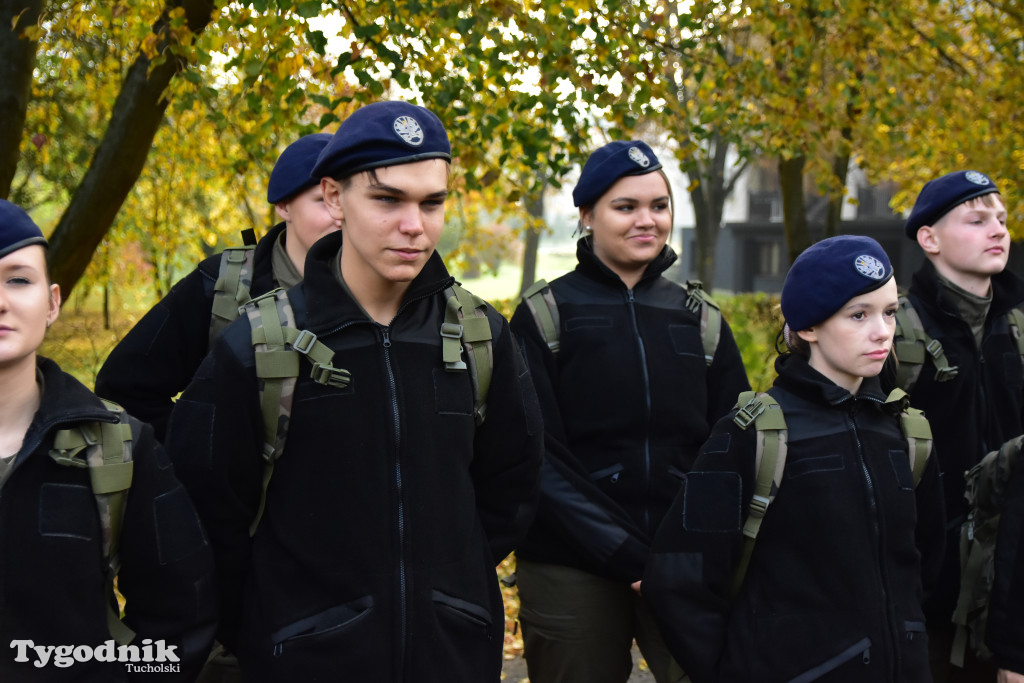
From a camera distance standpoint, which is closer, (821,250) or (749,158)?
(821,250)

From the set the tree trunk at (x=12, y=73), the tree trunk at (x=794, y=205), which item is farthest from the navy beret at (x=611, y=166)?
the tree trunk at (x=794, y=205)

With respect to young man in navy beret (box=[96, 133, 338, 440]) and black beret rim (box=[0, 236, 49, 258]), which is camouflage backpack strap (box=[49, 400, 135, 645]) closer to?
black beret rim (box=[0, 236, 49, 258])

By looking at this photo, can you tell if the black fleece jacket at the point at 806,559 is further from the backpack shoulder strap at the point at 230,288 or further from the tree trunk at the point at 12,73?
the tree trunk at the point at 12,73

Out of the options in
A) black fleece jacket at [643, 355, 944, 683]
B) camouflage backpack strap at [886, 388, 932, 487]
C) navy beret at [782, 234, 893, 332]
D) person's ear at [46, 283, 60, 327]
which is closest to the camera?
person's ear at [46, 283, 60, 327]

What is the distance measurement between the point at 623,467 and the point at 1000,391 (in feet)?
5.38

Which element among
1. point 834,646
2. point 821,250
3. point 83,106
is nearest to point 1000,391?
point 821,250

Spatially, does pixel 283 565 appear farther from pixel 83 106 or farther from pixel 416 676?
pixel 83 106

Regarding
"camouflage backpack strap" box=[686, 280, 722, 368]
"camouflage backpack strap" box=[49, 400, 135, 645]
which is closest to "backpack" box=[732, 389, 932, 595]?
"camouflage backpack strap" box=[686, 280, 722, 368]

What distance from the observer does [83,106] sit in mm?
13391

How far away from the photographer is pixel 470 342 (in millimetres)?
2869

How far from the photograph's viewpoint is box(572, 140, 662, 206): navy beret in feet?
13.0

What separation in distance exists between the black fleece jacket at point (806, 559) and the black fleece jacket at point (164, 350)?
190cm

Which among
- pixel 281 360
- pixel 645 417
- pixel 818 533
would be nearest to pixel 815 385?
pixel 818 533

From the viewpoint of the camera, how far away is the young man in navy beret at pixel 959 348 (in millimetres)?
3990
